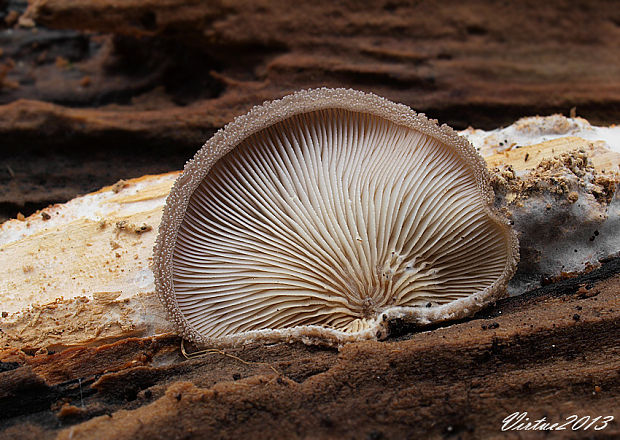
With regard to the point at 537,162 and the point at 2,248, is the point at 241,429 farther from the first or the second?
Answer: the point at 537,162
